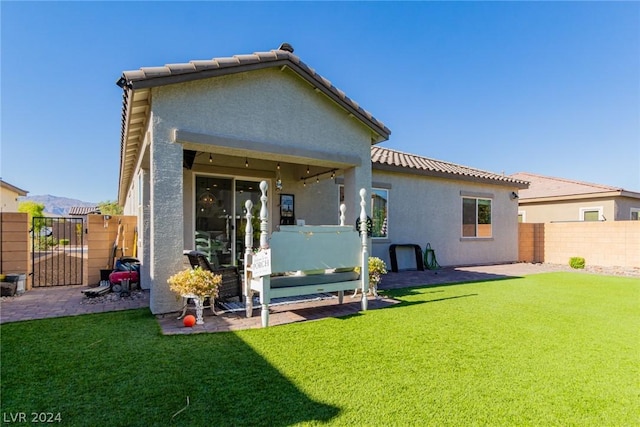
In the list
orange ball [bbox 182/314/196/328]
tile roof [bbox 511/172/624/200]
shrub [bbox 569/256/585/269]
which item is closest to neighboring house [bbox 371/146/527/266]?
shrub [bbox 569/256/585/269]

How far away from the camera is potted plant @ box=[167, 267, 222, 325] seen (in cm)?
519

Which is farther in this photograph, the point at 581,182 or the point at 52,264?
the point at 581,182

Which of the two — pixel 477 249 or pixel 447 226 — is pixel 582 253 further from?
pixel 447 226

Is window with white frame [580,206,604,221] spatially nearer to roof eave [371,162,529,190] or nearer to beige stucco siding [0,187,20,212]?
roof eave [371,162,529,190]

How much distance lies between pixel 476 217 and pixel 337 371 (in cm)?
1225

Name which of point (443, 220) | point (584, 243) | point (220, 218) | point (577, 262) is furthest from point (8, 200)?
point (584, 243)

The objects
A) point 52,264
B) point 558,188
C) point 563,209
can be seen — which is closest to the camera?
point 52,264

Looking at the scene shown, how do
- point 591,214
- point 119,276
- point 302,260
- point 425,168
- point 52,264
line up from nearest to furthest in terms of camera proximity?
1. point 302,260
2. point 119,276
3. point 52,264
4. point 425,168
5. point 591,214

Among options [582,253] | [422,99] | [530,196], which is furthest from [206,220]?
[530,196]

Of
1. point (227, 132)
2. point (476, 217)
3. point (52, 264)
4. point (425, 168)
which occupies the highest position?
point (425, 168)

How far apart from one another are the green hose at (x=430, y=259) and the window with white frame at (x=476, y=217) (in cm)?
203

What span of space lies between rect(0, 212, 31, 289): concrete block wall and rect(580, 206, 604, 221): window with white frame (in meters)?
24.4

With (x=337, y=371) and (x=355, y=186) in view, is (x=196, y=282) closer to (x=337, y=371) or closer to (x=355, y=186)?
(x=337, y=371)

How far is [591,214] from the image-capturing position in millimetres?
18375
